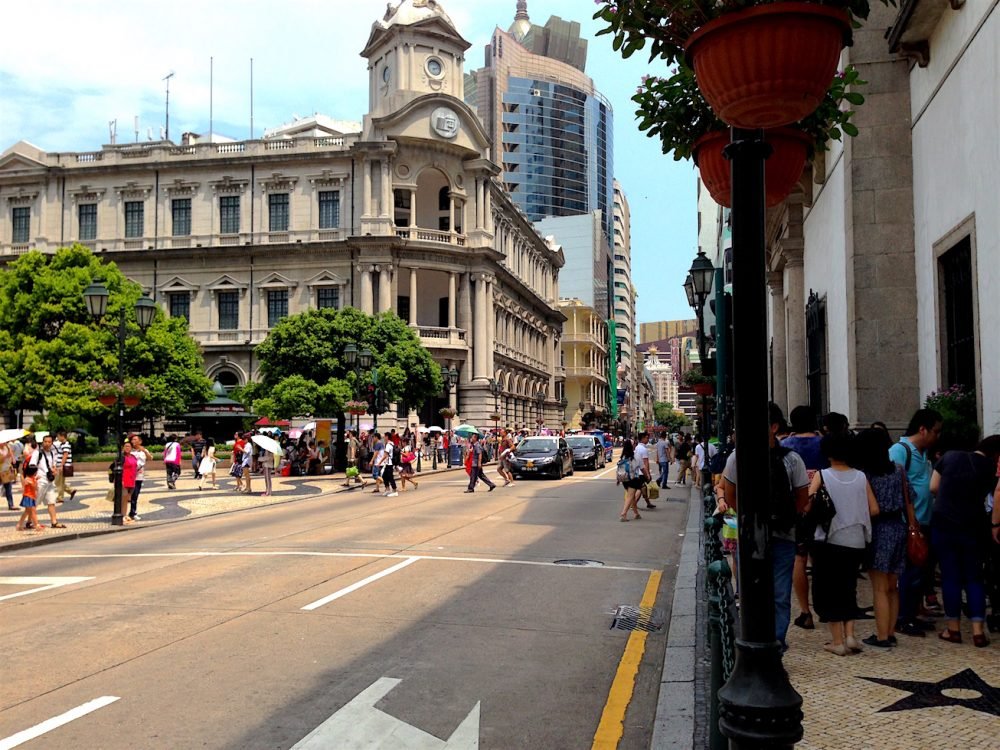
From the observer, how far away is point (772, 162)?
187 inches

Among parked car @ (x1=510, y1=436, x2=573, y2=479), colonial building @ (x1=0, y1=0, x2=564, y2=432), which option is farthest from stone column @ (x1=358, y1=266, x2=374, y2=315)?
parked car @ (x1=510, y1=436, x2=573, y2=479)

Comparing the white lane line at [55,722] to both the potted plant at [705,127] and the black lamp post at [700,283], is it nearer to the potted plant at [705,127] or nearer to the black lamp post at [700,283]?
the potted plant at [705,127]

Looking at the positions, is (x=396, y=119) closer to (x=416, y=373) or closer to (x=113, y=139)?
(x=416, y=373)

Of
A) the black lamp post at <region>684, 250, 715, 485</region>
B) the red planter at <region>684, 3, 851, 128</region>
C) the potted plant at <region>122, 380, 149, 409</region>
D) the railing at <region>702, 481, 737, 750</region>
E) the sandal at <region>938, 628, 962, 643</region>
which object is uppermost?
the black lamp post at <region>684, 250, 715, 485</region>

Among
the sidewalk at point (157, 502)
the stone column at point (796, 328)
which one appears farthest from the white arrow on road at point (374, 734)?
the stone column at point (796, 328)

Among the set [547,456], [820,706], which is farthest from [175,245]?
[820,706]

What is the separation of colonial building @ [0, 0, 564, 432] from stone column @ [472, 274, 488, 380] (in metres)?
0.09

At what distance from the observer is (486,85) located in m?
130

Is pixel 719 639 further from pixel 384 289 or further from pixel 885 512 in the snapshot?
pixel 384 289

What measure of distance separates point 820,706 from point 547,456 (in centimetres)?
2584

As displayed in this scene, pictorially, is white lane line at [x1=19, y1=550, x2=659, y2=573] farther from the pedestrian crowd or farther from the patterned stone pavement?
the pedestrian crowd

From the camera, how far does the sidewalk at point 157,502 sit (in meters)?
16.4

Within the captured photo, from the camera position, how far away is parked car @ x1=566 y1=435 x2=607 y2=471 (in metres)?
37.8

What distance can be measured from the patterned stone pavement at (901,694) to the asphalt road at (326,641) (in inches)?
45.5
